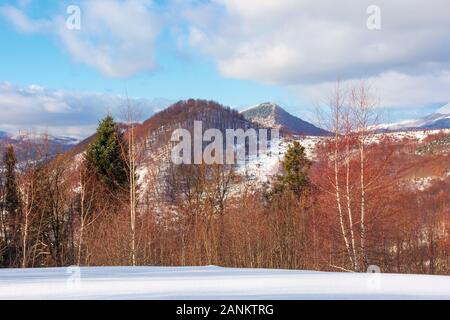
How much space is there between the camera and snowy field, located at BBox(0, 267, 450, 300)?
4293mm

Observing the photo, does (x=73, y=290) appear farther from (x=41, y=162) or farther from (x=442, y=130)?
(x=442, y=130)

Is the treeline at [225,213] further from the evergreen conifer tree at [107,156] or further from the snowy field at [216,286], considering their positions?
the snowy field at [216,286]

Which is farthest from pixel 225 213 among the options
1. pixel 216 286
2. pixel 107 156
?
pixel 216 286

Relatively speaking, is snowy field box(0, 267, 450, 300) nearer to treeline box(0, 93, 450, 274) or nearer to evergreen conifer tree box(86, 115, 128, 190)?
treeline box(0, 93, 450, 274)

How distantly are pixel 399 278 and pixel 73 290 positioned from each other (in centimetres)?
358

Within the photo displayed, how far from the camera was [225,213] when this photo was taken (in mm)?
21234

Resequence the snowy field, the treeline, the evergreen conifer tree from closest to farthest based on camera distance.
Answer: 1. the snowy field
2. the treeline
3. the evergreen conifer tree

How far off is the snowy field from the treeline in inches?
217

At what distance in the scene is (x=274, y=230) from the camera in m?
18.9

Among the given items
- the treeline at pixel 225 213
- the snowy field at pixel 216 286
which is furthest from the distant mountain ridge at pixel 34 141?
the snowy field at pixel 216 286

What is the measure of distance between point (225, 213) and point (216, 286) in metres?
16.6

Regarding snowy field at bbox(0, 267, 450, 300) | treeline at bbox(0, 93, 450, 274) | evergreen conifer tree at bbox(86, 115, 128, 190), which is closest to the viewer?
snowy field at bbox(0, 267, 450, 300)

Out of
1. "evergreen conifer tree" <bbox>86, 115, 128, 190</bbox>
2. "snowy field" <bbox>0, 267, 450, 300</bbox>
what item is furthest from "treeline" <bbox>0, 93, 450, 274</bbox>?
"snowy field" <bbox>0, 267, 450, 300</bbox>
